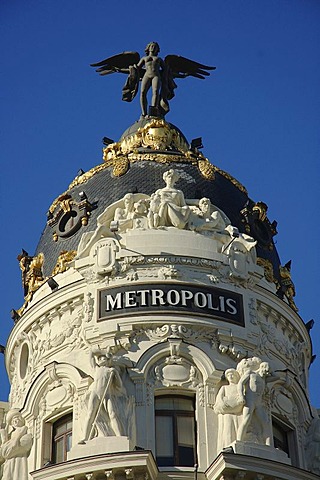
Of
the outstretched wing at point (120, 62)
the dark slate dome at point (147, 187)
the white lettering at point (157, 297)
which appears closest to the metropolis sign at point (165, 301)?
the white lettering at point (157, 297)

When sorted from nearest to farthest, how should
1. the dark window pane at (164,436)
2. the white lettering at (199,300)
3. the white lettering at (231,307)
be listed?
the dark window pane at (164,436), the white lettering at (199,300), the white lettering at (231,307)

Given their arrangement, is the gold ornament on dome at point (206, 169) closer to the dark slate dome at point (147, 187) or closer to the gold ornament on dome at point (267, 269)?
the dark slate dome at point (147, 187)

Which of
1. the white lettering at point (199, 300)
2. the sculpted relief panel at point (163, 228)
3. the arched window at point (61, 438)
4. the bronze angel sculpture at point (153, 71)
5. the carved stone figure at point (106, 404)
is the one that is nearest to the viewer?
the carved stone figure at point (106, 404)

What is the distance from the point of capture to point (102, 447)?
32406 millimetres

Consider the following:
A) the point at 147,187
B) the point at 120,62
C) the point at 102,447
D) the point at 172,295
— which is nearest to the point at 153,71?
the point at 120,62

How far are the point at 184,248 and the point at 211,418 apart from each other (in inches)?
192

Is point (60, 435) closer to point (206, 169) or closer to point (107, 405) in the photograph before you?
point (107, 405)

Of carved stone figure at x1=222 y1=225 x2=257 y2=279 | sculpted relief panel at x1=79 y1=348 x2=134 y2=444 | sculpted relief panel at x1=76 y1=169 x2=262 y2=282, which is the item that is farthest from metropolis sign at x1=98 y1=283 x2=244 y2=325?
sculpted relief panel at x1=79 y1=348 x2=134 y2=444

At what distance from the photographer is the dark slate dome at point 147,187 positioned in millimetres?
39125

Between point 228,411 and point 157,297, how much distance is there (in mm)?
3690

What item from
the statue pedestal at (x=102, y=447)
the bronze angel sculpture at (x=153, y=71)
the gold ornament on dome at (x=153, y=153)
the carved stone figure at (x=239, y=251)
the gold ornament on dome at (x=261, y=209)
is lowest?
the statue pedestal at (x=102, y=447)

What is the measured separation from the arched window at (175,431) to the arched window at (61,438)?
2297 millimetres

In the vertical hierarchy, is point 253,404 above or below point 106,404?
above

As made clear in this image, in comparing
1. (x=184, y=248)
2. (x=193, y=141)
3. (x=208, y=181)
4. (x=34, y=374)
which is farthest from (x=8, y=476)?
(x=193, y=141)
